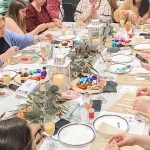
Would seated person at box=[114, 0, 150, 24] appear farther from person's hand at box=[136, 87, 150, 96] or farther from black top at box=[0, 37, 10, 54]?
person's hand at box=[136, 87, 150, 96]

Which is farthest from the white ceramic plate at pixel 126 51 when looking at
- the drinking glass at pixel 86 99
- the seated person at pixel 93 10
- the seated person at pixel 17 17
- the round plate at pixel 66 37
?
the seated person at pixel 17 17

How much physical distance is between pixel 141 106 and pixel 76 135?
46 cm

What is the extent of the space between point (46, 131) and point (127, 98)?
664mm

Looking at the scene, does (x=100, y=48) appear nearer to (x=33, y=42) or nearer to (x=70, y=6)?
(x=33, y=42)

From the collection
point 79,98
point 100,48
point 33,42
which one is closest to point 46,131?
point 79,98

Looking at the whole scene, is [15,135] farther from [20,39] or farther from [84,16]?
[84,16]

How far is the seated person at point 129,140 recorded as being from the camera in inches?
60.5

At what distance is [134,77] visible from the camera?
7.67 ft

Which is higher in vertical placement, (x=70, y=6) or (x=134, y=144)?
(x=70, y=6)

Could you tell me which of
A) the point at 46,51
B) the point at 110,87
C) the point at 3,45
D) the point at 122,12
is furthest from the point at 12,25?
the point at 110,87

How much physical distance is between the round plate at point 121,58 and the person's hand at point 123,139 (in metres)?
1.13

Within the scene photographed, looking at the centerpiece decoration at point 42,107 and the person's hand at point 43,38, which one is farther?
the person's hand at point 43,38

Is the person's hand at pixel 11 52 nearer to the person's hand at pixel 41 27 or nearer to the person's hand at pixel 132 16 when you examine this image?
the person's hand at pixel 41 27

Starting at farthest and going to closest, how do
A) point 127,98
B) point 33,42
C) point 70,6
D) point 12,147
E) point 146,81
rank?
point 70,6
point 33,42
point 146,81
point 127,98
point 12,147
